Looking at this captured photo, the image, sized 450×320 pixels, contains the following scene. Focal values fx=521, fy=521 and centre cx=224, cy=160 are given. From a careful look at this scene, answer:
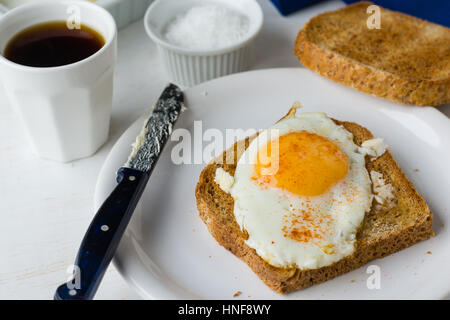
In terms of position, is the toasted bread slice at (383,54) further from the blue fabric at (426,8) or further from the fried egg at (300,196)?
the fried egg at (300,196)

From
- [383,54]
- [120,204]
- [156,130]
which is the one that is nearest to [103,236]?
[120,204]

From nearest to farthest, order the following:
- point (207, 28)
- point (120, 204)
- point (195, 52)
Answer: point (120, 204) < point (195, 52) < point (207, 28)

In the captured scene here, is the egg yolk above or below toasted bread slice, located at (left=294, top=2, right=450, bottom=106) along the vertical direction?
below

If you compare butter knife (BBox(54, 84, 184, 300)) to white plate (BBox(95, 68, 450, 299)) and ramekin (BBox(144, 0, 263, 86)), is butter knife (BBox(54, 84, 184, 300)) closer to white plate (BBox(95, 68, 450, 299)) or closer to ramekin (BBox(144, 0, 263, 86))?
white plate (BBox(95, 68, 450, 299))

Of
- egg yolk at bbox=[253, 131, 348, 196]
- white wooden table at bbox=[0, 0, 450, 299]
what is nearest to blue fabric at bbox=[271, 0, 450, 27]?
white wooden table at bbox=[0, 0, 450, 299]

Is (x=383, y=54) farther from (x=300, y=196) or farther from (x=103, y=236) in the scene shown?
(x=103, y=236)

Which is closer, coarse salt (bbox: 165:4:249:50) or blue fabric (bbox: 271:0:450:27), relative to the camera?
coarse salt (bbox: 165:4:249:50)
